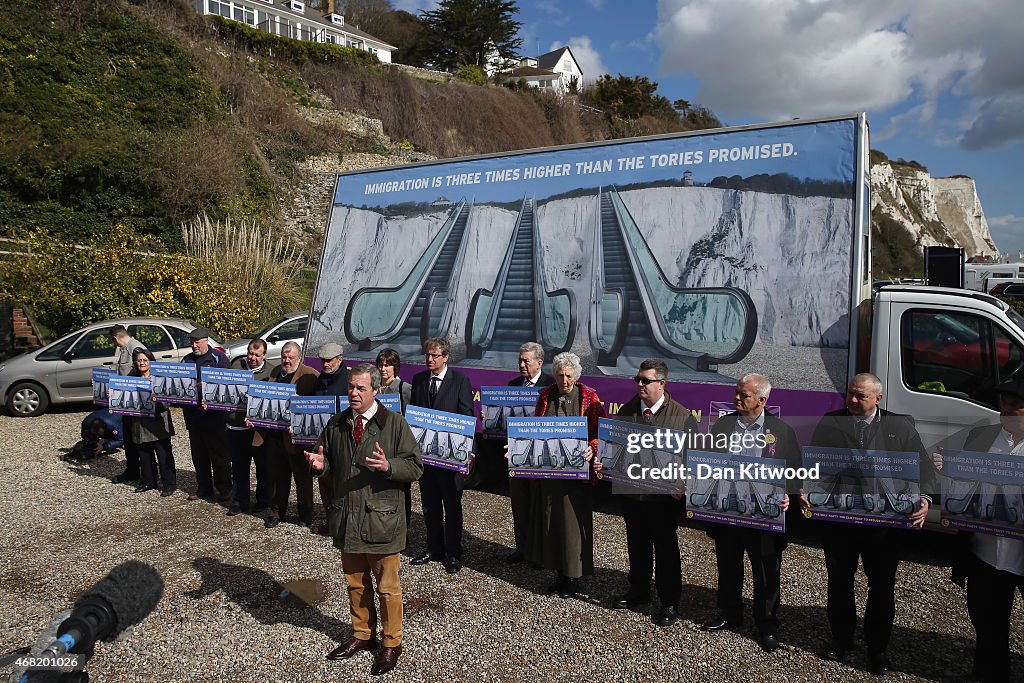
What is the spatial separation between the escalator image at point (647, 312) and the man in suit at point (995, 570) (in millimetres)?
2419

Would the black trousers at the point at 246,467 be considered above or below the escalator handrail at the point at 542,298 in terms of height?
below

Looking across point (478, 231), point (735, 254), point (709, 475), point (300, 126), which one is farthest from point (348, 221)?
point (300, 126)

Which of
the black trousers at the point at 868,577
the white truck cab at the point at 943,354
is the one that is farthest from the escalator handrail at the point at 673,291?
the black trousers at the point at 868,577

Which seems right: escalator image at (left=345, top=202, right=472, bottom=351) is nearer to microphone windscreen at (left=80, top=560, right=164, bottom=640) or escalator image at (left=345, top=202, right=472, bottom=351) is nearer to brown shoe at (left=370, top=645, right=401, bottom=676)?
microphone windscreen at (left=80, top=560, right=164, bottom=640)

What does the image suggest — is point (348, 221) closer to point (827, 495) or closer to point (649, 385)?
point (649, 385)

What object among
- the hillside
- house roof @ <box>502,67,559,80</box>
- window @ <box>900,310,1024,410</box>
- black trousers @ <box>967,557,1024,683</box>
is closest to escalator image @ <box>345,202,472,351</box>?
window @ <box>900,310,1024,410</box>

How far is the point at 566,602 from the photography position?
5004mm

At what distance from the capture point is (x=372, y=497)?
4.03 metres

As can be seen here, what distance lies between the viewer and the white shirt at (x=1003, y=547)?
143 inches

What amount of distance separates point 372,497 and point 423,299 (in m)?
4.12

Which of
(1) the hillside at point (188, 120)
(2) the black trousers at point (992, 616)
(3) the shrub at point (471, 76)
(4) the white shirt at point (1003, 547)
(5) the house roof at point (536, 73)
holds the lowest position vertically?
(2) the black trousers at point (992, 616)

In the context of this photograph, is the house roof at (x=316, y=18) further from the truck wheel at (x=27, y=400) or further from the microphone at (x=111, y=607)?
the microphone at (x=111, y=607)

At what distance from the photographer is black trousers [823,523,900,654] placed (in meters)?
3.99

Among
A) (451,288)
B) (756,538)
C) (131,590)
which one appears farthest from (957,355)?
(131,590)
